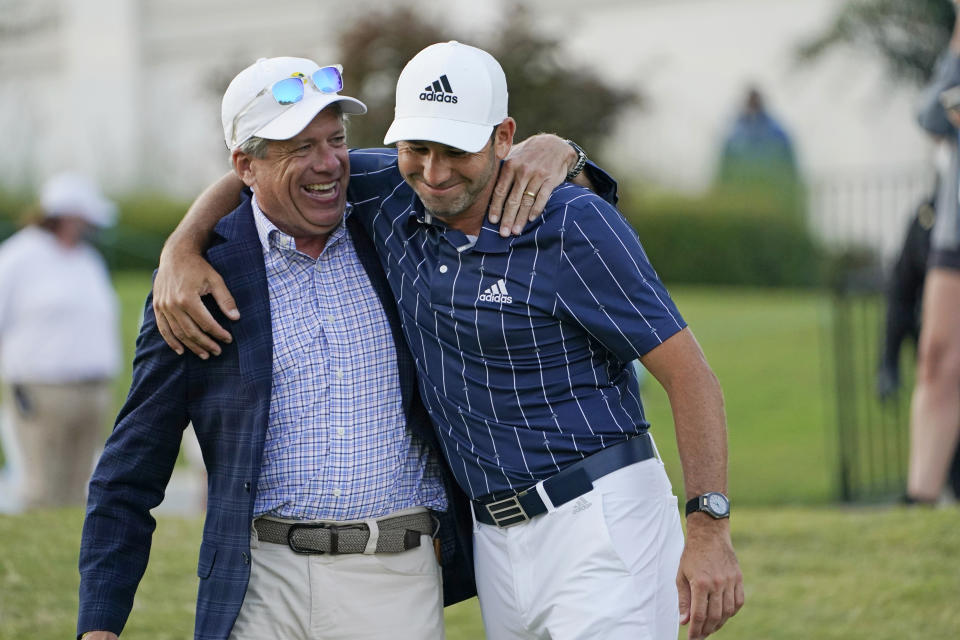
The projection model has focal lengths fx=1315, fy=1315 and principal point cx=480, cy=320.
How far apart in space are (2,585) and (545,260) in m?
3.40

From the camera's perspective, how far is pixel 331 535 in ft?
12.1

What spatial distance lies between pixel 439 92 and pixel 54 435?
7.06m

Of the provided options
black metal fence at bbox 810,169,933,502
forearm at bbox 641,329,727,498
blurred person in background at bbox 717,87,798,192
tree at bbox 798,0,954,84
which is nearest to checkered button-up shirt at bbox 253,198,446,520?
forearm at bbox 641,329,727,498

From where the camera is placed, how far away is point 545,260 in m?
3.47

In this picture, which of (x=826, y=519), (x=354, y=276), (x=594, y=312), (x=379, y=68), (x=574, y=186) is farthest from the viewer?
(x=379, y=68)

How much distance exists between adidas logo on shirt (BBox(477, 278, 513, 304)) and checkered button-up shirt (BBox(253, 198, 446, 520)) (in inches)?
17.3

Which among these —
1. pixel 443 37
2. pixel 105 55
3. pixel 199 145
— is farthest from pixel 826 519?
pixel 105 55

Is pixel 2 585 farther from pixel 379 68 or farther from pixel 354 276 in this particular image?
pixel 379 68

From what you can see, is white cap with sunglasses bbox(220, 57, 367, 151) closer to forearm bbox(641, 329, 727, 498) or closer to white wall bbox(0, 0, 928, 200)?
forearm bbox(641, 329, 727, 498)

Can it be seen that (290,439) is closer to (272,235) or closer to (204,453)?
(204,453)

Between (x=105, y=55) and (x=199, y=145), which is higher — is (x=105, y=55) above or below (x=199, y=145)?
above

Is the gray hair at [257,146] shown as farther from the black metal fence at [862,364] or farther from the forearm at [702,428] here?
the black metal fence at [862,364]

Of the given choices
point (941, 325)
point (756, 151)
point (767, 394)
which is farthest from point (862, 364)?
point (756, 151)

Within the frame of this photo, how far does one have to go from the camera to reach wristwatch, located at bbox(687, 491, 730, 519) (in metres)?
3.33
